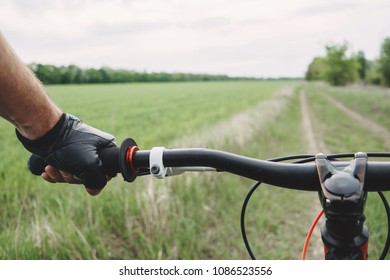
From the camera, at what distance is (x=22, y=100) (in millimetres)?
725

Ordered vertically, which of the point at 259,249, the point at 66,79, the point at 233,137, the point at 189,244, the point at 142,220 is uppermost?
the point at 66,79

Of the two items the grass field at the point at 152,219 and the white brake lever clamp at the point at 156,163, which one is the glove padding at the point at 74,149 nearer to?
the white brake lever clamp at the point at 156,163

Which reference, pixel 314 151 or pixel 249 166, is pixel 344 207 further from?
pixel 314 151

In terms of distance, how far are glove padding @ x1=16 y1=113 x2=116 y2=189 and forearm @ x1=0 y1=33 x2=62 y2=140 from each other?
2cm

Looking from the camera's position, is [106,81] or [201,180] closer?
[201,180]

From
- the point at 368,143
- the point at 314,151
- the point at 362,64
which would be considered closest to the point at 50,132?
the point at 314,151

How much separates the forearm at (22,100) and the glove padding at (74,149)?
20 mm

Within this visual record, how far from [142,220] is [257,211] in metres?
1.31

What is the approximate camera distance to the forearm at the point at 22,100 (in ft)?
2.24

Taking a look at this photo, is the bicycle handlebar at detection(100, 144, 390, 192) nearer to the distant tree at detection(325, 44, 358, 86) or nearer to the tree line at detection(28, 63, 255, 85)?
the tree line at detection(28, 63, 255, 85)

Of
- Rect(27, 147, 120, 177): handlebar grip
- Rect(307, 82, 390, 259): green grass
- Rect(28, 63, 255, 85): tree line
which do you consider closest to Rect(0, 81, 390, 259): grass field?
Rect(307, 82, 390, 259): green grass

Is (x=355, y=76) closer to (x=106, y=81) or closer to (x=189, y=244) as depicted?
(x=106, y=81)
